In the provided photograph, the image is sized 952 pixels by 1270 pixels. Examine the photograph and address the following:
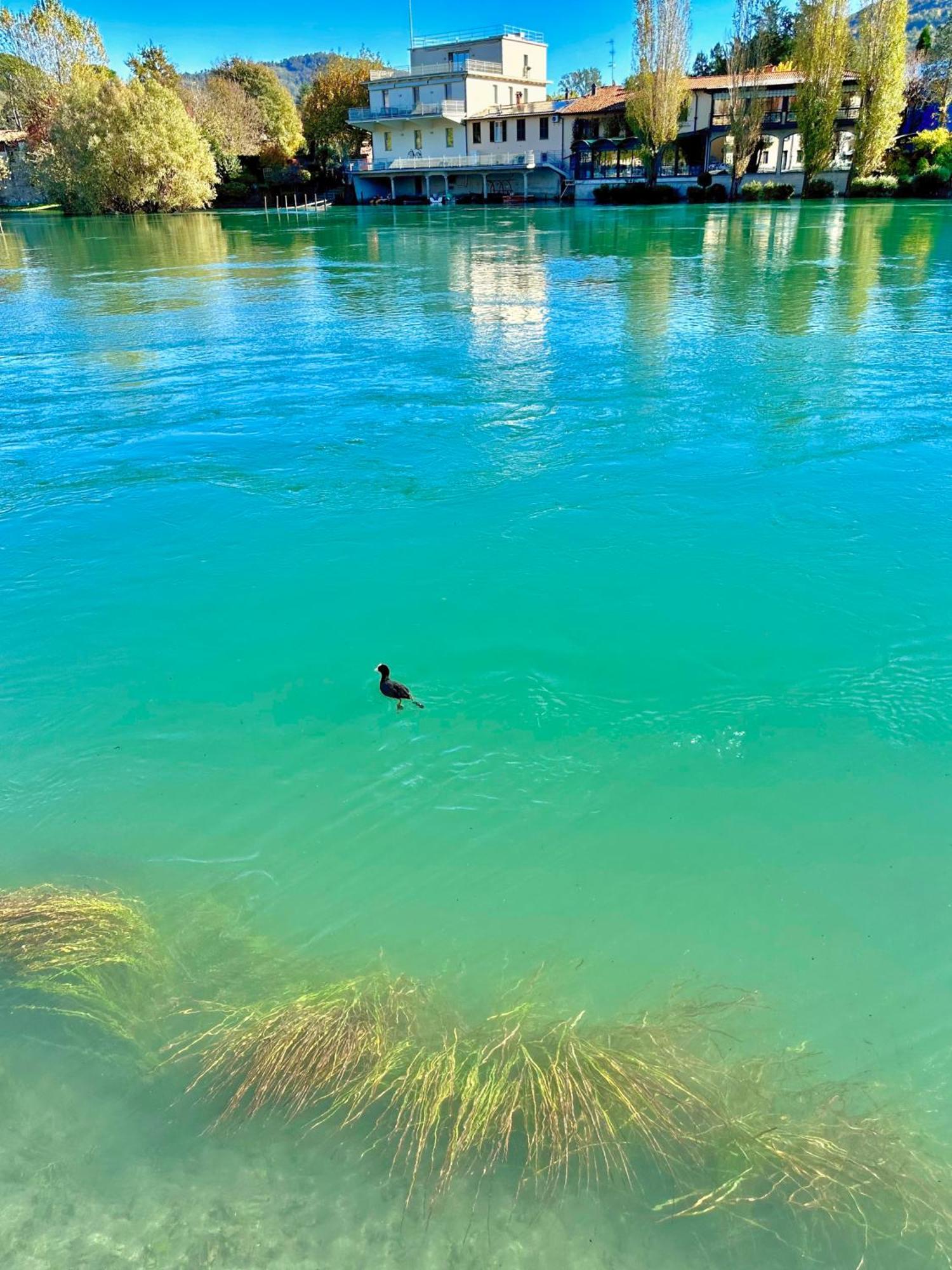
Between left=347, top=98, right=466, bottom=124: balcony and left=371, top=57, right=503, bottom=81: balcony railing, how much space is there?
197 cm

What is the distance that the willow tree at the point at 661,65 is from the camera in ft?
187

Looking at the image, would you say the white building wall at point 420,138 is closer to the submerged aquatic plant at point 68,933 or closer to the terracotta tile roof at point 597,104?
the terracotta tile roof at point 597,104

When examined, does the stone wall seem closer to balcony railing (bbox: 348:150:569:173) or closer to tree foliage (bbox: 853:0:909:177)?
balcony railing (bbox: 348:150:569:173)

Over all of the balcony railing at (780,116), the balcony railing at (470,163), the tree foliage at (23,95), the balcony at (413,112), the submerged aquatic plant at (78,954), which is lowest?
the submerged aquatic plant at (78,954)

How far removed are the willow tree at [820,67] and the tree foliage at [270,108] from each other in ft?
146

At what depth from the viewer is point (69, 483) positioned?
36.4 feet

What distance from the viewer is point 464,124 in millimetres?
70438

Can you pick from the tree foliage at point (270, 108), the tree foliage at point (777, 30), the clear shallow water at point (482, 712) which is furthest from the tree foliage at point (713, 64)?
the clear shallow water at point (482, 712)

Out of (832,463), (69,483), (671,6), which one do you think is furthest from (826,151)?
(69,483)

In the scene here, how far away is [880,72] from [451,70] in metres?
35.5

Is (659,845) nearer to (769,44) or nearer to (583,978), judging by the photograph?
(583,978)

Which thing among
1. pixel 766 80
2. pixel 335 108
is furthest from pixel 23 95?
pixel 766 80

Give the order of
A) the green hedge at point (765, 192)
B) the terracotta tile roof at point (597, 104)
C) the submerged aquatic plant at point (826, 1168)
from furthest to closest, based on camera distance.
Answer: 1. the terracotta tile roof at point (597, 104)
2. the green hedge at point (765, 192)
3. the submerged aquatic plant at point (826, 1168)

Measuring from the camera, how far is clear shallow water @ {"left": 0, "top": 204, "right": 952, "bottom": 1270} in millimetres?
3723
